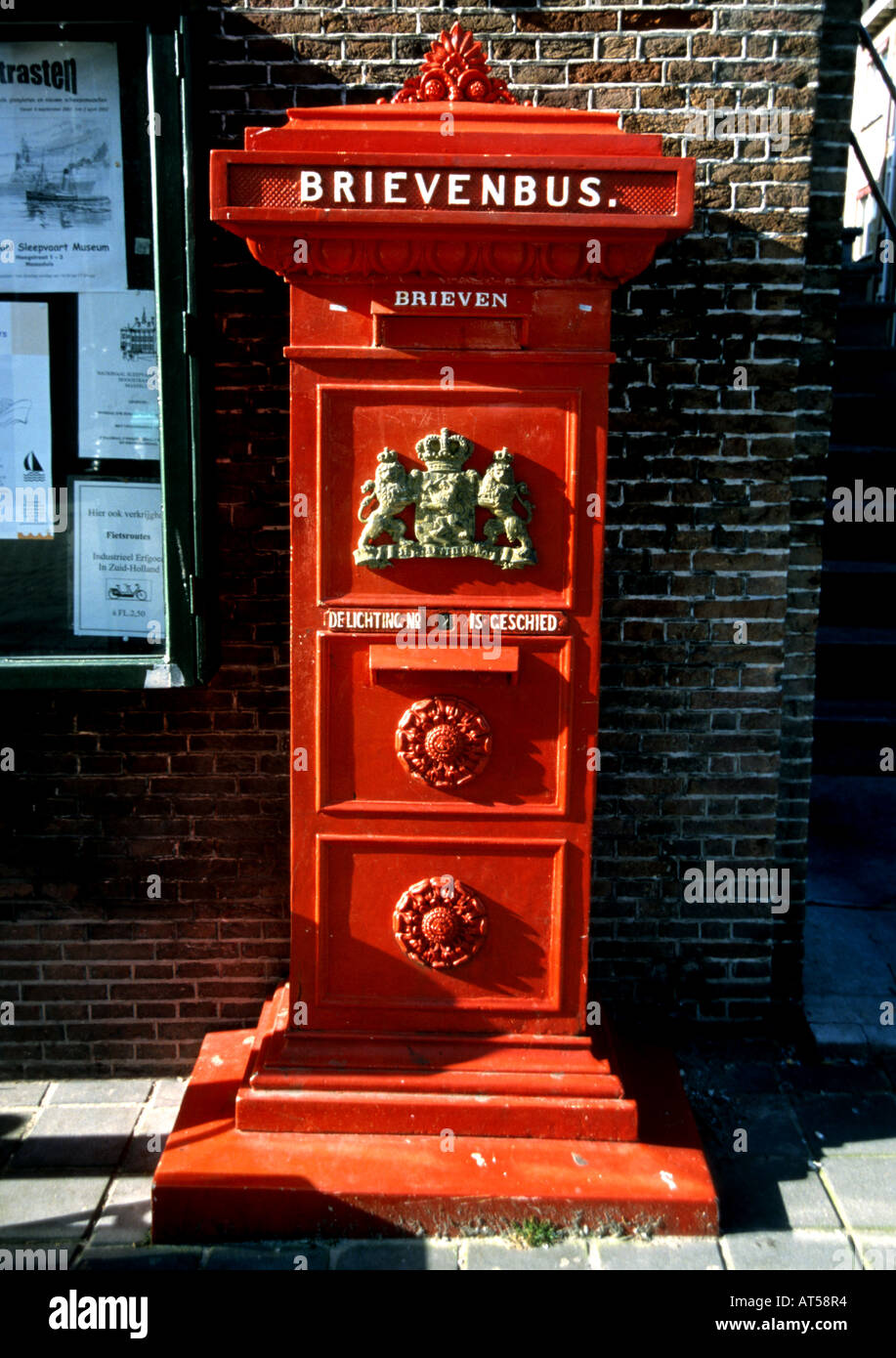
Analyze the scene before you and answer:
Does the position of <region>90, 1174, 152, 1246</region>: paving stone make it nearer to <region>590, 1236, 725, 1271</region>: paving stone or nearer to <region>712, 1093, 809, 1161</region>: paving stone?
<region>590, 1236, 725, 1271</region>: paving stone

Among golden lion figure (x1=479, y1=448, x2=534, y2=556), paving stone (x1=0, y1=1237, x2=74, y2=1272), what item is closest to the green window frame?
golden lion figure (x1=479, y1=448, x2=534, y2=556)

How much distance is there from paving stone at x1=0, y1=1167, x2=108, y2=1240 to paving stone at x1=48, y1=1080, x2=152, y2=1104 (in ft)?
1.40

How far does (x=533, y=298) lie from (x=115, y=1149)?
115 inches

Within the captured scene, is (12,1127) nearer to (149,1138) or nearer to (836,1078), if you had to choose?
(149,1138)

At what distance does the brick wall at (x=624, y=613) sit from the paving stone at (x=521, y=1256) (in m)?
1.15

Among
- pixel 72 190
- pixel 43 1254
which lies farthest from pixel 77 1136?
pixel 72 190

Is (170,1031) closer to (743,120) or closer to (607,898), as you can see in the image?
(607,898)

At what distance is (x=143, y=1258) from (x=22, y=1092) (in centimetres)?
107

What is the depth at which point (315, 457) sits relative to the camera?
3193mm

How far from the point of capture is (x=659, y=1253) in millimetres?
3215

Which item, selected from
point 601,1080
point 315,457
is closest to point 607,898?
point 601,1080

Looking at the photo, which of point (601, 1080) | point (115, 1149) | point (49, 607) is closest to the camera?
point (601, 1080)

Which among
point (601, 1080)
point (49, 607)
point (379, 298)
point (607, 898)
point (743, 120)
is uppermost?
point (743, 120)

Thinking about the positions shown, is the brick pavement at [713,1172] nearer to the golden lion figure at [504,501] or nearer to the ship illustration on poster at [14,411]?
the golden lion figure at [504,501]
